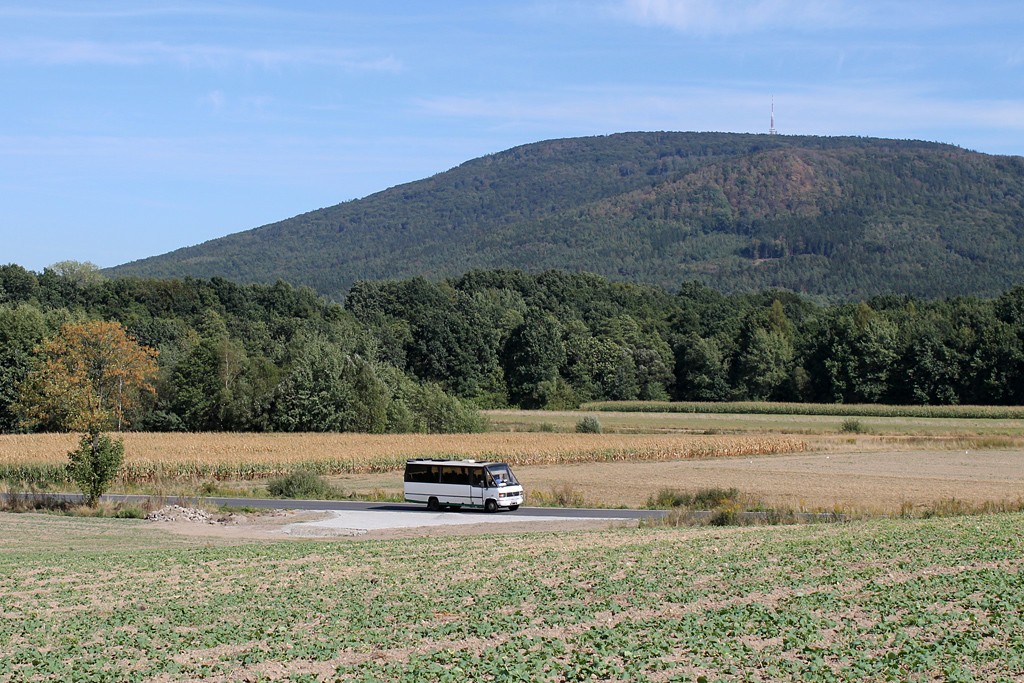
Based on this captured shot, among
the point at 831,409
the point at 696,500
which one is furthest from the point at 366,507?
the point at 831,409

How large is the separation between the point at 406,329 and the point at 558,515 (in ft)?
277

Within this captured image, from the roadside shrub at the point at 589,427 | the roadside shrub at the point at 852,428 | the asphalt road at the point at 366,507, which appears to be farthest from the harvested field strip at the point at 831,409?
the asphalt road at the point at 366,507

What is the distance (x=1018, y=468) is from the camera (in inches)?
1825

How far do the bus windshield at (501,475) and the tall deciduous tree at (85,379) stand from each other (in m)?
47.8

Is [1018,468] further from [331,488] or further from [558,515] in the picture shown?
[331,488]

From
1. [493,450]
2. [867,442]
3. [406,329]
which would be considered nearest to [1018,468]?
[867,442]

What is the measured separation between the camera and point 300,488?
38281 mm

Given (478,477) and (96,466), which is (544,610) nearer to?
(478,477)

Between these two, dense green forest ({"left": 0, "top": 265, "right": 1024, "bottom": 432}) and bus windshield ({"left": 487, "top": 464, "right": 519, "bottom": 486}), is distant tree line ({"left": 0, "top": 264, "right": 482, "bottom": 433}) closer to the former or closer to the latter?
dense green forest ({"left": 0, "top": 265, "right": 1024, "bottom": 432})

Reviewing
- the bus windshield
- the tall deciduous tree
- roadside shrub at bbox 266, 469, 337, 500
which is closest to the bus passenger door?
the bus windshield

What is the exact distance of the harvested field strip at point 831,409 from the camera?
287 ft

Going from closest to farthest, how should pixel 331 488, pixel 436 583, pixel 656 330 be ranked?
pixel 436 583 → pixel 331 488 → pixel 656 330

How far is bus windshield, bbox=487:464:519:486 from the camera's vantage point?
33125mm

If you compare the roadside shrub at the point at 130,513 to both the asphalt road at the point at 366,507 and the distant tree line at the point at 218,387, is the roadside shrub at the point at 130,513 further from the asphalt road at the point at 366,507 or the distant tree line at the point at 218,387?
the distant tree line at the point at 218,387
